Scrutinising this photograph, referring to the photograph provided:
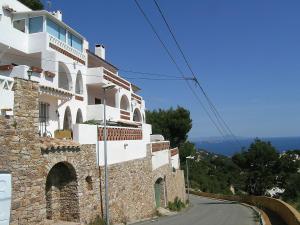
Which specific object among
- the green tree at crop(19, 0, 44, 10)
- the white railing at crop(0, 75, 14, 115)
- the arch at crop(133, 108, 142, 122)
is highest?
the green tree at crop(19, 0, 44, 10)

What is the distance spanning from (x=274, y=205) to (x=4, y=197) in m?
22.0

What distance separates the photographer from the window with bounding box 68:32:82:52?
26280 millimetres

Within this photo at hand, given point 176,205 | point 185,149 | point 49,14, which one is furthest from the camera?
point 185,149

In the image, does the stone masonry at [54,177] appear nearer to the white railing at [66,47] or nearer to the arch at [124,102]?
the white railing at [66,47]

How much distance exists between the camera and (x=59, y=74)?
24719mm

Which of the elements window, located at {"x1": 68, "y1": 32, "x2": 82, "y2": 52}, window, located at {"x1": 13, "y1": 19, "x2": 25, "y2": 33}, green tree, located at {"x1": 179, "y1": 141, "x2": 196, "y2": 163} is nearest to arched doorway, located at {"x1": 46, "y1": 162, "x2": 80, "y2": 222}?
window, located at {"x1": 13, "y1": 19, "x2": 25, "y2": 33}

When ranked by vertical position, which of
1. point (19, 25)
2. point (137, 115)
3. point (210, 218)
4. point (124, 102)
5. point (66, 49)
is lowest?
point (210, 218)

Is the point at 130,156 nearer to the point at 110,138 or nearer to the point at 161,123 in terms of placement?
the point at 110,138

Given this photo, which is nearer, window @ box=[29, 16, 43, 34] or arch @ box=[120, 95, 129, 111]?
window @ box=[29, 16, 43, 34]

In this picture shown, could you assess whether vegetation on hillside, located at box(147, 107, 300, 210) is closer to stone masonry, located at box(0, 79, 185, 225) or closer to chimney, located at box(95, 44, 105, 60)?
chimney, located at box(95, 44, 105, 60)

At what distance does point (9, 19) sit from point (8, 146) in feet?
37.7

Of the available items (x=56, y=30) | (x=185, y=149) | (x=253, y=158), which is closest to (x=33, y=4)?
(x=56, y=30)

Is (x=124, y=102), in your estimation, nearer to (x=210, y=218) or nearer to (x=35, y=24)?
(x=210, y=218)

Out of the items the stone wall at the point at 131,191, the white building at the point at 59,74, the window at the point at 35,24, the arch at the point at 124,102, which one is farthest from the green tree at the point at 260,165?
the window at the point at 35,24
